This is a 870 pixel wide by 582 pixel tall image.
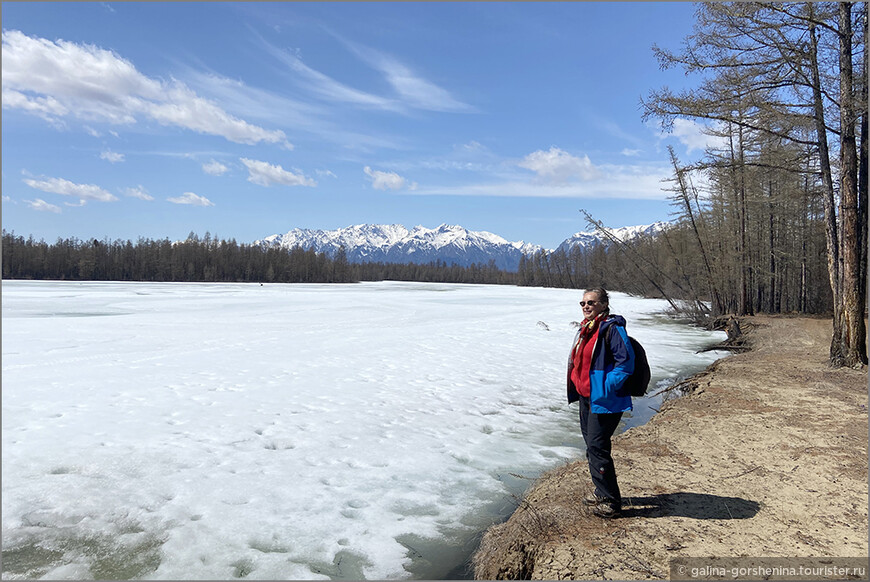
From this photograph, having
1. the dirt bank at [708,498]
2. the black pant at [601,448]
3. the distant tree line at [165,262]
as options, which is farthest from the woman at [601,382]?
the distant tree line at [165,262]

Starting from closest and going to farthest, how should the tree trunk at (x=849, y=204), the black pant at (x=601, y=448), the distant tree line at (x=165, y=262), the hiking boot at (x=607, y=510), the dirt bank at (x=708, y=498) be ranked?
the dirt bank at (x=708, y=498) → the black pant at (x=601, y=448) → the hiking boot at (x=607, y=510) → the tree trunk at (x=849, y=204) → the distant tree line at (x=165, y=262)

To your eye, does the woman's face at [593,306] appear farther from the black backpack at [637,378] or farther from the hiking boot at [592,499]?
the hiking boot at [592,499]

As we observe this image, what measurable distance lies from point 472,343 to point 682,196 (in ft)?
45.2

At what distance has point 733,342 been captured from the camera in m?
16.5

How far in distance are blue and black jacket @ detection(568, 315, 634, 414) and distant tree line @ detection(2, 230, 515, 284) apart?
114 m

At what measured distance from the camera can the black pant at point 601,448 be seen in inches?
149

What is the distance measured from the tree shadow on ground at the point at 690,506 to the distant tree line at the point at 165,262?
11427cm

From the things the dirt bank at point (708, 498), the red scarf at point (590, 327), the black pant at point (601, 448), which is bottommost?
the dirt bank at point (708, 498)

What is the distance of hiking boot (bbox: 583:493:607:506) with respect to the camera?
400cm

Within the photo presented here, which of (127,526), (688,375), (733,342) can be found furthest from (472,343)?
(127,526)

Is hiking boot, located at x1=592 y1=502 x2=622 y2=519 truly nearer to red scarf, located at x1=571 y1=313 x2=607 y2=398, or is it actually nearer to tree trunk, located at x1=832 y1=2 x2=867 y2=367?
red scarf, located at x1=571 y1=313 x2=607 y2=398

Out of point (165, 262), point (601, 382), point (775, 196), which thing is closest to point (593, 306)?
point (601, 382)

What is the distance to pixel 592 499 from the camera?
161 inches

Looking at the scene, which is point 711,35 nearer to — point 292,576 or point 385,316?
point 292,576
